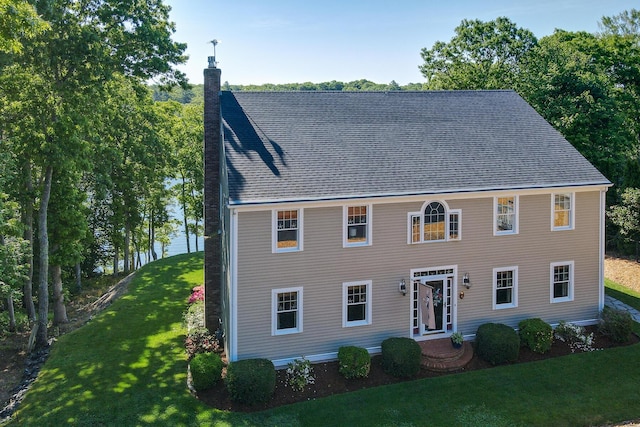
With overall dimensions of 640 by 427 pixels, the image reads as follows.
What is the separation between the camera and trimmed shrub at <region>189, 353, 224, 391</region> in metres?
16.1

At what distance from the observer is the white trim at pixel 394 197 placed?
16.5 m

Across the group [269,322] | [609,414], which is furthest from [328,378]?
[609,414]

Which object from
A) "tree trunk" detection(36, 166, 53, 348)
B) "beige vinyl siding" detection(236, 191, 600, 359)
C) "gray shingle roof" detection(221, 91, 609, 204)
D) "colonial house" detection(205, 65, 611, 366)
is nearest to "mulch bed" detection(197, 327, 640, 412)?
"colonial house" detection(205, 65, 611, 366)

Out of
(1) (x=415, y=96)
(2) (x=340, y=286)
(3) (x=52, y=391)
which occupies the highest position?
(1) (x=415, y=96)

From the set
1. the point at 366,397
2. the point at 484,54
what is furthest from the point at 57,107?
the point at 484,54

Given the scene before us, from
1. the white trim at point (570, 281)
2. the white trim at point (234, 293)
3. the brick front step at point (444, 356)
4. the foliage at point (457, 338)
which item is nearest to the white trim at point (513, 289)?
the white trim at point (570, 281)

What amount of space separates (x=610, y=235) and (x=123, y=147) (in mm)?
32884

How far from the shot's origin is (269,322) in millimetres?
17250

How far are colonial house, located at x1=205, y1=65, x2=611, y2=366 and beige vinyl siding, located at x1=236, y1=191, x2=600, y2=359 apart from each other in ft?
0.14

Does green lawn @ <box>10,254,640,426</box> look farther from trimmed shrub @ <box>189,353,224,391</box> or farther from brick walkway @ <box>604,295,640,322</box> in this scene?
brick walkway @ <box>604,295,640,322</box>

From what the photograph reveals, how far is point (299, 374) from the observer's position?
656 inches

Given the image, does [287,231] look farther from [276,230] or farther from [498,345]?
[498,345]

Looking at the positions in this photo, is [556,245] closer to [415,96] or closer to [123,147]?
[415,96]

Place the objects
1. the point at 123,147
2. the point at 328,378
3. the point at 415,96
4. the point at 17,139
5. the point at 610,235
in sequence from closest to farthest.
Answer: the point at 328,378, the point at 17,139, the point at 415,96, the point at 610,235, the point at 123,147
